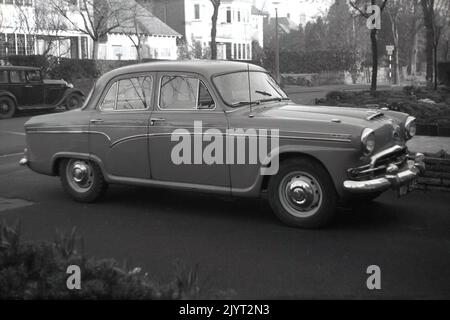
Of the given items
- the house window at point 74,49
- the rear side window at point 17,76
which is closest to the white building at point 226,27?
the house window at point 74,49

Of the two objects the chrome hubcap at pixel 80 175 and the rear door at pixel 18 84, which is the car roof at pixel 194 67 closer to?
the chrome hubcap at pixel 80 175

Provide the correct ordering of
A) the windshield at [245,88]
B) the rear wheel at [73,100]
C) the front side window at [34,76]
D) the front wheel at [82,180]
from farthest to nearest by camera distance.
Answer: the rear wheel at [73,100], the front side window at [34,76], the front wheel at [82,180], the windshield at [245,88]

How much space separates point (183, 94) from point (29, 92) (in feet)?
55.9

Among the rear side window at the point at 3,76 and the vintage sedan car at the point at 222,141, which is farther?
the rear side window at the point at 3,76

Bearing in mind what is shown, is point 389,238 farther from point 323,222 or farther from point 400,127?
point 400,127

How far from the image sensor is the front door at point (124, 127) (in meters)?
7.18

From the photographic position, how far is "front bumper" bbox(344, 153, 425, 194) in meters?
5.94

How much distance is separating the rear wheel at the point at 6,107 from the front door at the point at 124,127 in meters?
15.4

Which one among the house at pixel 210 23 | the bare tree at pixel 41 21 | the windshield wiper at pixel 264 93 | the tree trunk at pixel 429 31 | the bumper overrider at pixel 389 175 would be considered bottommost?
the bumper overrider at pixel 389 175

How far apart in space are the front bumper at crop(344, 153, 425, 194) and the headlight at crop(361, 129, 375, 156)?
287 millimetres

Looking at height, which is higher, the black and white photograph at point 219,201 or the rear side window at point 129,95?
the rear side window at point 129,95

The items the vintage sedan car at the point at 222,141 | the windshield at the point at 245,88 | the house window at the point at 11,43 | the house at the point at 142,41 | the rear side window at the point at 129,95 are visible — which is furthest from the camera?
the house at the point at 142,41

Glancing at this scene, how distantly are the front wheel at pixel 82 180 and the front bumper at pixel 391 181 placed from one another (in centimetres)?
319

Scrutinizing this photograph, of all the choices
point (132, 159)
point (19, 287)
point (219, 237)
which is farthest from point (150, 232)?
point (19, 287)
